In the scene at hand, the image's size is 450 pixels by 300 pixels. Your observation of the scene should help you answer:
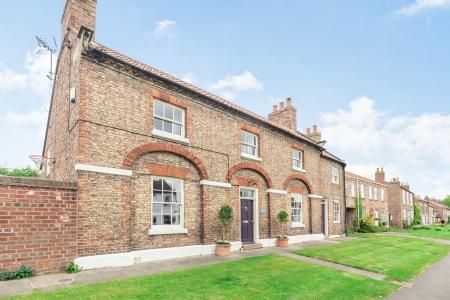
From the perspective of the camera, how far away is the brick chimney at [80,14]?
449 inches

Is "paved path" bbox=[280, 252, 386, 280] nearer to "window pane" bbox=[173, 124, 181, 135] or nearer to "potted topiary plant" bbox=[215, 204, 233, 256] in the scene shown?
"potted topiary plant" bbox=[215, 204, 233, 256]

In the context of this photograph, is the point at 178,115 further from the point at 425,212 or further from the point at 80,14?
the point at 425,212

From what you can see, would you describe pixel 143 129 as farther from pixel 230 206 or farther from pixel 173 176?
pixel 230 206

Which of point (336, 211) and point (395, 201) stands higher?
point (336, 211)

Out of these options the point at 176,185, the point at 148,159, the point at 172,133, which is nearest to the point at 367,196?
the point at 176,185

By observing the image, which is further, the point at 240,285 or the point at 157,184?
the point at 157,184

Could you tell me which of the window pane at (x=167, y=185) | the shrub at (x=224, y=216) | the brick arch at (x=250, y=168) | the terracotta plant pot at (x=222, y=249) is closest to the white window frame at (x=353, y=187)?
the brick arch at (x=250, y=168)

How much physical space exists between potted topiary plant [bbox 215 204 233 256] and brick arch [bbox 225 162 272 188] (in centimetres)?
168

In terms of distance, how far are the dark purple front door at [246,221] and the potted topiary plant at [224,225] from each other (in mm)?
1843

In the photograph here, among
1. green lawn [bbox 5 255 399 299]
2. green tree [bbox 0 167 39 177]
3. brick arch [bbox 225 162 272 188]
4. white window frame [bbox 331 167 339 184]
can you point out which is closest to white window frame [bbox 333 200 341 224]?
white window frame [bbox 331 167 339 184]

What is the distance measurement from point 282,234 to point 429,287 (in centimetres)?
859

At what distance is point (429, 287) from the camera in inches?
368

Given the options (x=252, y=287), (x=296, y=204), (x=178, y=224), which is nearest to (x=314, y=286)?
(x=252, y=287)

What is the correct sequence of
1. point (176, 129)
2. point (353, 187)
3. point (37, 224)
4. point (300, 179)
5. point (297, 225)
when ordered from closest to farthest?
1. point (37, 224)
2. point (176, 129)
3. point (297, 225)
4. point (300, 179)
5. point (353, 187)
